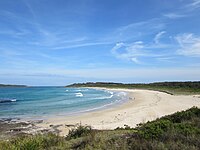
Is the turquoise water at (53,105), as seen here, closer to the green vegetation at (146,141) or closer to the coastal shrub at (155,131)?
the green vegetation at (146,141)

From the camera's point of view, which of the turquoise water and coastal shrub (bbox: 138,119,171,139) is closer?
coastal shrub (bbox: 138,119,171,139)

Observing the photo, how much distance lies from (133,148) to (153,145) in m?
0.48

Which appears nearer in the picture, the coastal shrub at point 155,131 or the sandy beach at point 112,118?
the coastal shrub at point 155,131

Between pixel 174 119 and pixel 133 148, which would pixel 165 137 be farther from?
pixel 174 119

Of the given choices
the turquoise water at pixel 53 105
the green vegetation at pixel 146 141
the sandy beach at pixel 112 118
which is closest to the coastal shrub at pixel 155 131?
the green vegetation at pixel 146 141

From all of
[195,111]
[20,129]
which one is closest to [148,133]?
[195,111]

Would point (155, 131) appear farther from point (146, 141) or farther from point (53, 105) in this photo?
point (53, 105)

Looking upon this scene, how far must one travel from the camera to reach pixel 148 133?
21.2 ft

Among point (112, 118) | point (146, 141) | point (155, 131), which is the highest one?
point (155, 131)

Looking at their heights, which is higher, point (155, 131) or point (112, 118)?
point (155, 131)

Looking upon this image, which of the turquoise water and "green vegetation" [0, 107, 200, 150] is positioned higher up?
"green vegetation" [0, 107, 200, 150]

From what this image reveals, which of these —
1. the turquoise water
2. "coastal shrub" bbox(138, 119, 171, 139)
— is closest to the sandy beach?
the turquoise water

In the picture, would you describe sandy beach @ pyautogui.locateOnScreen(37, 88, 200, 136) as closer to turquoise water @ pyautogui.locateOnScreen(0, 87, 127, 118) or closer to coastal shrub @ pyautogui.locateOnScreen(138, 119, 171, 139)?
turquoise water @ pyautogui.locateOnScreen(0, 87, 127, 118)

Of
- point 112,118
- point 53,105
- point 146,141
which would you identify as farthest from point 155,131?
point 53,105
